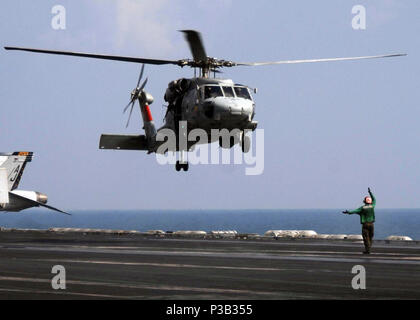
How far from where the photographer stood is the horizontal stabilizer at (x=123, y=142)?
1825 inches

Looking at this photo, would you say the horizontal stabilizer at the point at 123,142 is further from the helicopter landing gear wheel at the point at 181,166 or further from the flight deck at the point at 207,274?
the flight deck at the point at 207,274

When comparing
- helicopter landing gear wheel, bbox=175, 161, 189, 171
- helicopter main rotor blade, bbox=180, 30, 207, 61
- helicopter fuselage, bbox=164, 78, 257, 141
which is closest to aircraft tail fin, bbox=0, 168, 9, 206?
helicopter landing gear wheel, bbox=175, 161, 189, 171

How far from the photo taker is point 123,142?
46.9 metres

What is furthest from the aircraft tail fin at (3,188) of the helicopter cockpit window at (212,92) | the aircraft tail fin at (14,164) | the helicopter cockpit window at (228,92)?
the helicopter cockpit window at (228,92)

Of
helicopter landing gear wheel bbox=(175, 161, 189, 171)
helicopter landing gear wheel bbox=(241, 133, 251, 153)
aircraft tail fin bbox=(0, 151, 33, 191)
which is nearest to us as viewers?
helicopter landing gear wheel bbox=(241, 133, 251, 153)

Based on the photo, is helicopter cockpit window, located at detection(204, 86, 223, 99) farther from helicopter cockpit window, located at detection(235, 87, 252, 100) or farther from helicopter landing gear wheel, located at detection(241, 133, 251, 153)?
helicopter landing gear wheel, located at detection(241, 133, 251, 153)

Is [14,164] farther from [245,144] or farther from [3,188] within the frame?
[245,144]

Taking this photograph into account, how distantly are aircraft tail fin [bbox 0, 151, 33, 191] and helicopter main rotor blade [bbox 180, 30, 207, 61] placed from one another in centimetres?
3357

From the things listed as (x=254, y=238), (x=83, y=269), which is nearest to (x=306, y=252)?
(x=83, y=269)

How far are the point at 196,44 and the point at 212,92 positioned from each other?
247 cm

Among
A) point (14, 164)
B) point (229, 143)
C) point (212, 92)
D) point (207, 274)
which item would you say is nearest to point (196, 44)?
point (212, 92)

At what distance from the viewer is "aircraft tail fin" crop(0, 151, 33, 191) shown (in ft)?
227
